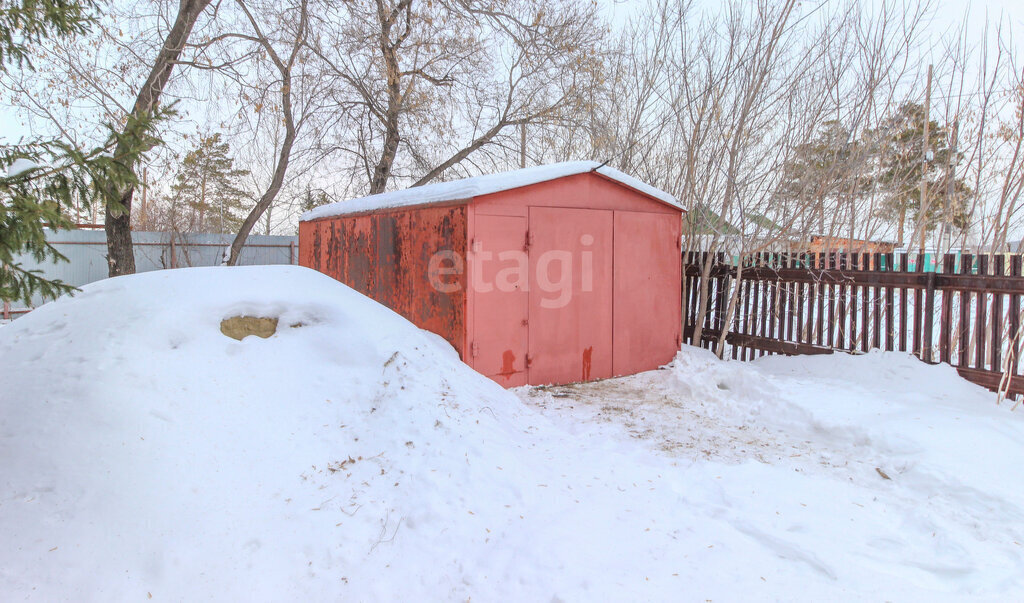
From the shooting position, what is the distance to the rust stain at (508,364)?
6.07m

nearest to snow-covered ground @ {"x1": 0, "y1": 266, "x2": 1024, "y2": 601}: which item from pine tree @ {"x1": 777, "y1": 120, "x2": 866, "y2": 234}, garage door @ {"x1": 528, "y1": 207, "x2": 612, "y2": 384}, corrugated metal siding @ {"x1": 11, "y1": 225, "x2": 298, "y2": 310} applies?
garage door @ {"x1": 528, "y1": 207, "x2": 612, "y2": 384}

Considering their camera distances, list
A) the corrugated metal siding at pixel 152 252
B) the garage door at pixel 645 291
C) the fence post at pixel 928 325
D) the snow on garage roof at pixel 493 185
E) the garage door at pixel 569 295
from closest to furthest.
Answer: the snow on garage roof at pixel 493 185
the fence post at pixel 928 325
the garage door at pixel 569 295
the garage door at pixel 645 291
the corrugated metal siding at pixel 152 252

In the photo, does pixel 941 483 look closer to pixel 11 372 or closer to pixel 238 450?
pixel 238 450

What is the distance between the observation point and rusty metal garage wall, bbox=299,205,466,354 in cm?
587

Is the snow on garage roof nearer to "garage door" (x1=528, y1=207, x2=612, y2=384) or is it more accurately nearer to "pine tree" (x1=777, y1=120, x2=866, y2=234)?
"garage door" (x1=528, y1=207, x2=612, y2=384)

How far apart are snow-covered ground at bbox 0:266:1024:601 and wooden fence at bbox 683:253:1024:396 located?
31.8 inches

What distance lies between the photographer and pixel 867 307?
6590mm

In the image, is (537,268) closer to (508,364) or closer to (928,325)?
(508,364)

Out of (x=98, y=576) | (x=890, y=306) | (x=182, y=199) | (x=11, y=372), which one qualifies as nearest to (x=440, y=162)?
(x=890, y=306)

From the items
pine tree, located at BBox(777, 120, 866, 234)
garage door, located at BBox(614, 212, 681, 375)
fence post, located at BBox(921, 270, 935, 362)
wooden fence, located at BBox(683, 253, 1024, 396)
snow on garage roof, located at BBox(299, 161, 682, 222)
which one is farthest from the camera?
pine tree, located at BBox(777, 120, 866, 234)

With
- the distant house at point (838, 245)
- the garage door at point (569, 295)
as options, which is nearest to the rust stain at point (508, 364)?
the garage door at point (569, 295)

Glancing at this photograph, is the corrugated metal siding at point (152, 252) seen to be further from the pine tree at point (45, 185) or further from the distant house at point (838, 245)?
the distant house at point (838, 245)

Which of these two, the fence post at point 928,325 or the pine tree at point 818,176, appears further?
the pine tree at point 818,176

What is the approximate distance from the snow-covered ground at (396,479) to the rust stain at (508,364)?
92 cm
